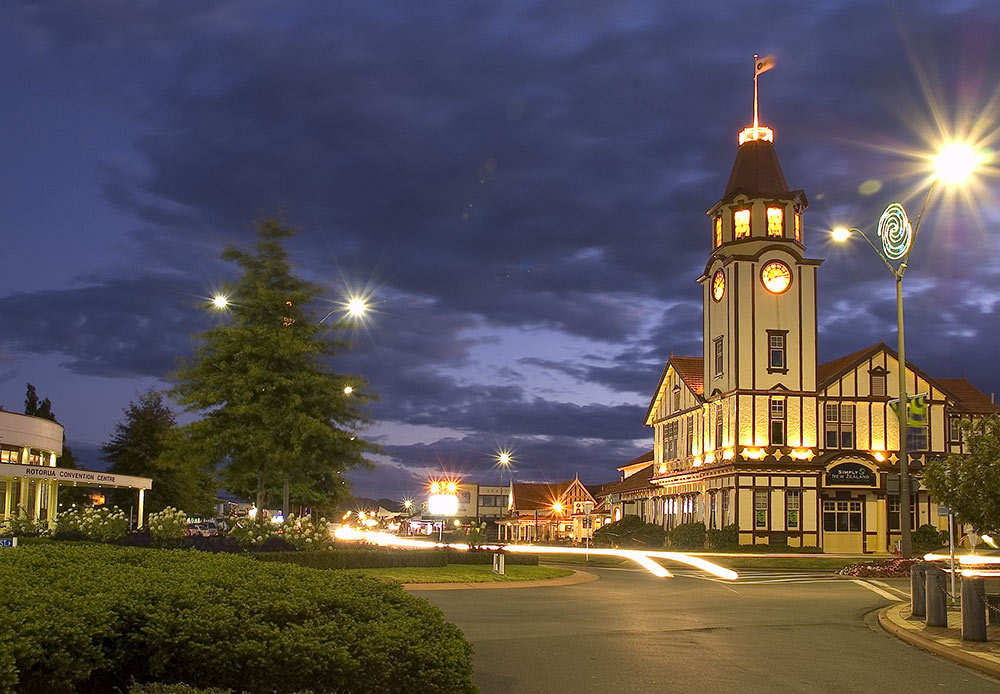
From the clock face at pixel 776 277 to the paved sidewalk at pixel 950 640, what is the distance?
133ft

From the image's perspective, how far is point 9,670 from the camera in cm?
620

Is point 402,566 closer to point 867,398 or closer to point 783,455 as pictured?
point 783,455

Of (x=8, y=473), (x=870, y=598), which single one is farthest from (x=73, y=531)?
(x=870, y=598)


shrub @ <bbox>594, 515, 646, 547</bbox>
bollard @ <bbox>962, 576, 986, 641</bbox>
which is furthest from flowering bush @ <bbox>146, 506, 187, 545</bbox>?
shrub @ <bbox>594, 515, 646, 547</bbox>

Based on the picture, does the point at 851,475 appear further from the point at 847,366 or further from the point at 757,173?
the point at 757,173

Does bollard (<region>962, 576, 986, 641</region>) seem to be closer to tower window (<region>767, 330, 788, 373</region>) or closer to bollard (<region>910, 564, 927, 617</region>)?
bollard (<region>910, 564, 927, 617</region>)

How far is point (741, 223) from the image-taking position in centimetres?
6097

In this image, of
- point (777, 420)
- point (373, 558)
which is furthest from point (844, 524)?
point (373, 558)

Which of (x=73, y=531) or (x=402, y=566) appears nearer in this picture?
(x=73, y=531)

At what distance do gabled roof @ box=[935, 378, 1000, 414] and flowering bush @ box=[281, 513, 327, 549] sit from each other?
44.9 m

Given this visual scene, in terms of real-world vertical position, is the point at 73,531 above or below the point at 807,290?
below

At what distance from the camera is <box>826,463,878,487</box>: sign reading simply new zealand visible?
191 ft

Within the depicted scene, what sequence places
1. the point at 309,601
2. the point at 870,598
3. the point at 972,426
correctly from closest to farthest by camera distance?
the point at 309,601, the point at 972,426, the point at 870,598

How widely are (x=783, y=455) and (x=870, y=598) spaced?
3394cm
